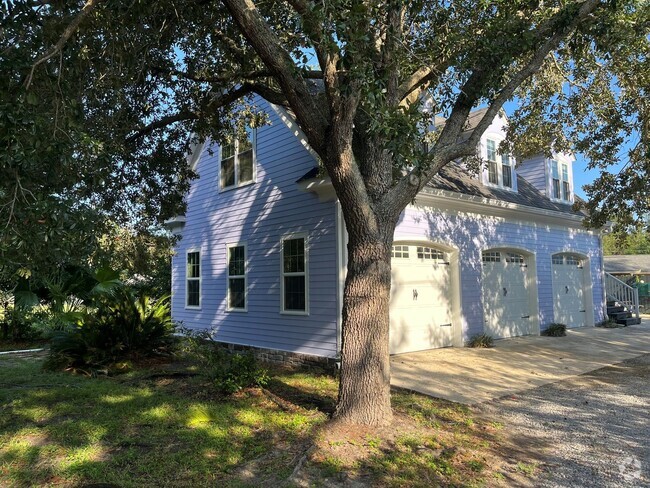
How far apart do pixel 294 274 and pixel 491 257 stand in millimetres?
5760

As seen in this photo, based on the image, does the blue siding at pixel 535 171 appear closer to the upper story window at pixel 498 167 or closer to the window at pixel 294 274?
the upper story window at pixel 498 167

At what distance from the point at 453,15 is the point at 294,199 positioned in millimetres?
4840

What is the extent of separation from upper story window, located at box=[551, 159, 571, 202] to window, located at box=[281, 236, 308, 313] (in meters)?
9.86

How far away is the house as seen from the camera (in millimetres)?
10047

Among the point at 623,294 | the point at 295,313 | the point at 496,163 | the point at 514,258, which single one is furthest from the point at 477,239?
the point at 623,294

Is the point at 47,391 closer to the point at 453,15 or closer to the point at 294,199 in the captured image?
the point at 294,199

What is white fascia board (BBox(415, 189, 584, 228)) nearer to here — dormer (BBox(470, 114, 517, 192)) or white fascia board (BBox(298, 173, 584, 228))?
white fascia board (BBox(298, 173, 584, 228))

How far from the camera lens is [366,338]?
5.22 m

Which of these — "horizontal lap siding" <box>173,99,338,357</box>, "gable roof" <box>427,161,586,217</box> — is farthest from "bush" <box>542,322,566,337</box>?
"horizontal lap siding" <box>173,99,338,357</box>

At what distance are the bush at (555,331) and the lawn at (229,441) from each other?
27.7 feet

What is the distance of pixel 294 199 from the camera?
1062 cm

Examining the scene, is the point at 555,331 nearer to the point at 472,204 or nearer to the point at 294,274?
the point at 472,204

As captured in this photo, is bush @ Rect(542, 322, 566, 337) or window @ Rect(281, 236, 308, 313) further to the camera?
bush @ Rect(542, 322, 566, 337)

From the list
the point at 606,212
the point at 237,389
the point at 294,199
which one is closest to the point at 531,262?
the point at 606,212
